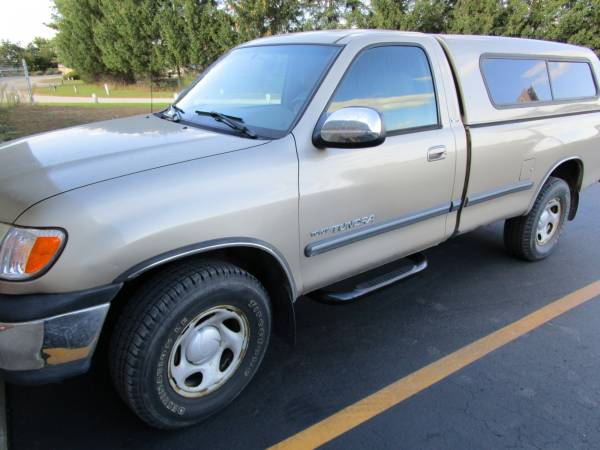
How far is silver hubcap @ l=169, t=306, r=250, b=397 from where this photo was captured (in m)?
2.21

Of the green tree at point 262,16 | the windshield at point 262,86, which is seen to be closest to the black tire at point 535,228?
the windshield at point 262,86

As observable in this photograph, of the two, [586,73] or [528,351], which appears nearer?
[528,351]

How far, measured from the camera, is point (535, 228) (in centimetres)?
409

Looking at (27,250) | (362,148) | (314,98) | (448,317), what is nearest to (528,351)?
(448,317)

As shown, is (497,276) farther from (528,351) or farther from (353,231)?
(353,231)

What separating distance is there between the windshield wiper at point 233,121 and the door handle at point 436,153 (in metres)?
1.13

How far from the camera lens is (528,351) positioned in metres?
2.95

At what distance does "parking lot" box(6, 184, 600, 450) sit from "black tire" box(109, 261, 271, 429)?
21 cm

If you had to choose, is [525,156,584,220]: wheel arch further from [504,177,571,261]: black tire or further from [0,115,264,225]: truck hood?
[0,115,264,225]: truck hood

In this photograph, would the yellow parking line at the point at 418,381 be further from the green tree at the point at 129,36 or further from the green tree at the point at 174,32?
the green tree at the point at 129,36

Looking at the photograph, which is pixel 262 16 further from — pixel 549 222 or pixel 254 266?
pixel 254 266

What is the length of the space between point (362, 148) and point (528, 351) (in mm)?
→ 1682

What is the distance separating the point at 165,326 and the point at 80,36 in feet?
121

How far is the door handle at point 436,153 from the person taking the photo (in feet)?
9.53
